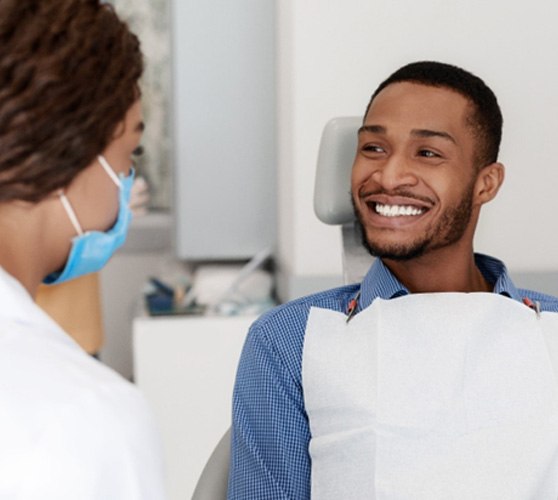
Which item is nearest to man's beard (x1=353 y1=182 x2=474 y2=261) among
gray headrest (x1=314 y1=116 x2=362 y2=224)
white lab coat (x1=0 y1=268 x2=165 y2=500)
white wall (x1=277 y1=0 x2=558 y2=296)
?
gray headrest (x1=314 y1=116 x2=362 y2=224)

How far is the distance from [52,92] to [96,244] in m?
0.27

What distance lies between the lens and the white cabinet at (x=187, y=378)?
271 cm

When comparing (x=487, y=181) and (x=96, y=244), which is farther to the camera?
(x=487, y=181)

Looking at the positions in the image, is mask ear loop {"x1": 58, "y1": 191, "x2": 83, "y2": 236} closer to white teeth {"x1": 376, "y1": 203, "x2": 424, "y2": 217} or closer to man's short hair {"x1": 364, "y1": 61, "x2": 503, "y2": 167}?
white teeth {"x1": 376, "y1": 203, "x2": 424, "y2": 217}

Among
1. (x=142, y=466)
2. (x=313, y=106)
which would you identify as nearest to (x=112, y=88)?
(x=142, y=466)

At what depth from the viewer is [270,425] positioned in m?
1.47

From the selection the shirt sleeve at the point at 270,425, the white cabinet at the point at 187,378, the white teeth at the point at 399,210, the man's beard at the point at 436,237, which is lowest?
the white cabinet at the point at 187,378

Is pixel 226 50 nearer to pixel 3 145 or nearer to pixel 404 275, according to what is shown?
pixel 404 275

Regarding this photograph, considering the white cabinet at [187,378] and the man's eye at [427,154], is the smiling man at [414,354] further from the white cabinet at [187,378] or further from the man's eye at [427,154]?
the white cabinet at [187,378]

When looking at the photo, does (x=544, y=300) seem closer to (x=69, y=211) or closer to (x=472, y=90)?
(x=472, y=90)

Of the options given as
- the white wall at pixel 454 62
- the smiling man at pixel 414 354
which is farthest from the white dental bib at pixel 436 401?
the white wall at pixel 454 62

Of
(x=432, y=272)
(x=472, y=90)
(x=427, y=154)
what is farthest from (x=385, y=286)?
(x=472, y=90)

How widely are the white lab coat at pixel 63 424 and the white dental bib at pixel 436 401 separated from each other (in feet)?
1.52

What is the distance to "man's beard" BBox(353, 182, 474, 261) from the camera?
1545 millimetres
